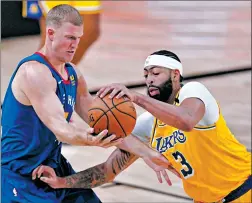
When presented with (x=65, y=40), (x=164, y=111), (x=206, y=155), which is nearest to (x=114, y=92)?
(x=164, y=111)

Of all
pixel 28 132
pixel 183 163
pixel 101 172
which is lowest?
pixel 101 172

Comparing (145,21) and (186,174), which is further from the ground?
(186,174)

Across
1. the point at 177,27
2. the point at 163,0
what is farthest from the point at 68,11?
the point at 163,0

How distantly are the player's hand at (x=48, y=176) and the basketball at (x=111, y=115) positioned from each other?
0.46 metres

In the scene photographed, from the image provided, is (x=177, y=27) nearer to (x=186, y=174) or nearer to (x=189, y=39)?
(x=189, y=39)

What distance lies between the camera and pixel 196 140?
436 cm

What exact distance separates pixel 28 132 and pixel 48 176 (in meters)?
0.29

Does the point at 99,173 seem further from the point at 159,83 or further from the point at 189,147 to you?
the point at 159,83

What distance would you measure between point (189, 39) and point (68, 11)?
327 inches

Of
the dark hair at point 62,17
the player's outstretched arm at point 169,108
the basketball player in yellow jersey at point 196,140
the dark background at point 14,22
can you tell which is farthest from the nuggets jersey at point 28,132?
the dark background at point 14,22

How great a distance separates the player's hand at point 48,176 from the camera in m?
4.11

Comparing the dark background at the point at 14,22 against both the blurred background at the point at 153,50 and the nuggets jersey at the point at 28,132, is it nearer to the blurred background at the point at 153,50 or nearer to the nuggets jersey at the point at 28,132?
the blurred background at the point at 153,50

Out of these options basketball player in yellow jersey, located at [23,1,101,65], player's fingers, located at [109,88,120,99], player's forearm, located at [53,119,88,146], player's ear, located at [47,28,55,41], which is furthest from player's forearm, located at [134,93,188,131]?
basketball player in yellow jersey, located at [23,1,101,65]

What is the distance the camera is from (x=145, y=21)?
45.0 feet
